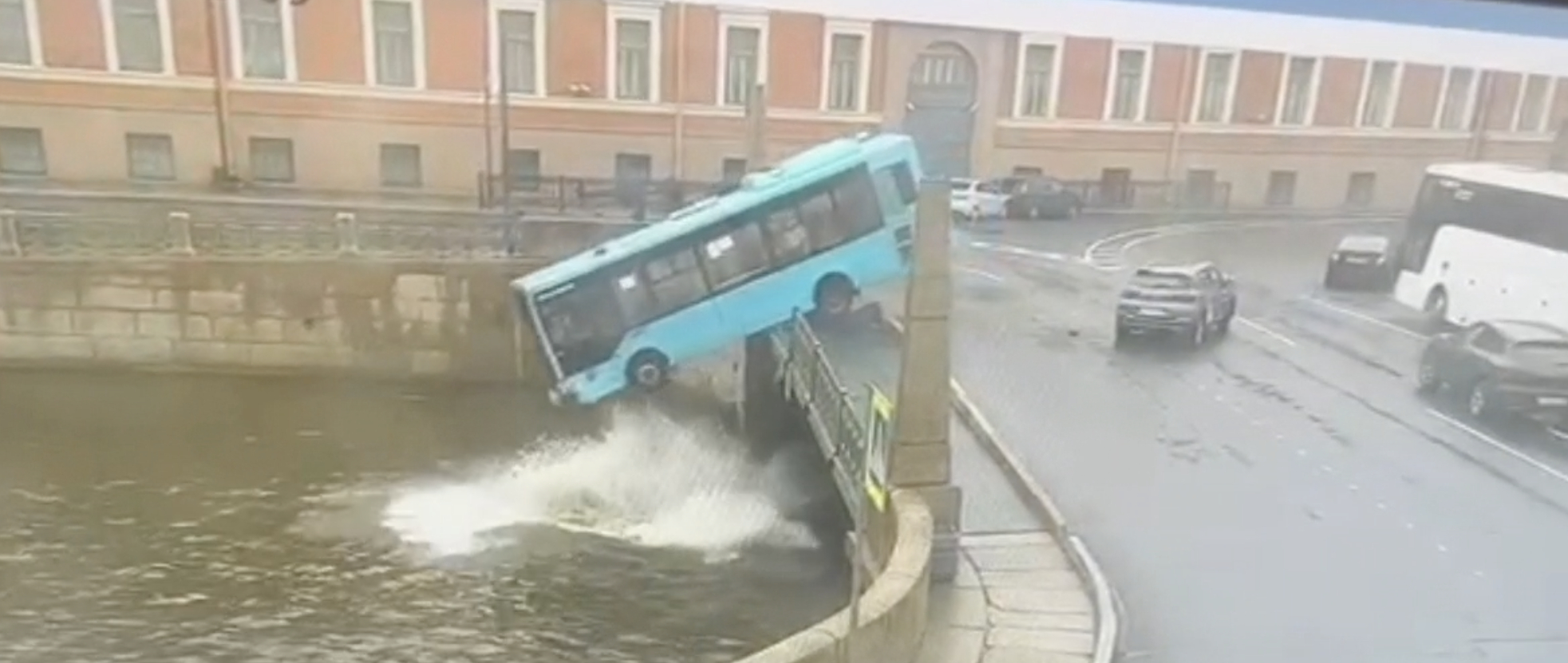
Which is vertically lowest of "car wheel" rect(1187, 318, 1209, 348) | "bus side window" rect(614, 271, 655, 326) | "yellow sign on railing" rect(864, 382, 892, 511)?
"yellow sign on railing" rect(864, 382, 892, 511)

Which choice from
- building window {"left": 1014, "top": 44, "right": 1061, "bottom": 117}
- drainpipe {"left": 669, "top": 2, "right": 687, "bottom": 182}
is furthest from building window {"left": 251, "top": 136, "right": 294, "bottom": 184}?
building window {"left": 1014, "top": 44, "right": 1061, "bottom": 117}

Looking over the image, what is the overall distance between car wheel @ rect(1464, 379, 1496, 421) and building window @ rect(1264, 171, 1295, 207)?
0.56 meters

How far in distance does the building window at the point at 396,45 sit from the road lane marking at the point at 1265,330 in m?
2.03

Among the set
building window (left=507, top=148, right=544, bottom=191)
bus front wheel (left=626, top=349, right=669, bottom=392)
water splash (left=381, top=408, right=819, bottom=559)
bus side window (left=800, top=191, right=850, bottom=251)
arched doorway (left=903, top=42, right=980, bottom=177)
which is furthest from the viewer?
water splash (left=381, top=408, right=819, bottom=559)

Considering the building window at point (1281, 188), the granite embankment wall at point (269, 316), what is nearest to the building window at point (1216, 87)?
the building window at point (1281, 188)

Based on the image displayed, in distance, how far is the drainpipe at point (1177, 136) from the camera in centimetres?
201

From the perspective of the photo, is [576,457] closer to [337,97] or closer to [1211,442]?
[337,97]

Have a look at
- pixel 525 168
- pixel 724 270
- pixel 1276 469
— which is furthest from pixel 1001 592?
pixel 525 168

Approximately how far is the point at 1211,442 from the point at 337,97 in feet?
7.83

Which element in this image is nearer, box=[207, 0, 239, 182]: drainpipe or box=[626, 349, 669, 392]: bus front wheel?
box=[207, 0, 239, 182]: drainpipe

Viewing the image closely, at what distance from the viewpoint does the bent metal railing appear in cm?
311

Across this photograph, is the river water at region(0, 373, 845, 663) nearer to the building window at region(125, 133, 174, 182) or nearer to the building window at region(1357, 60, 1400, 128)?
the building window at region(125, 133, 174, 182)

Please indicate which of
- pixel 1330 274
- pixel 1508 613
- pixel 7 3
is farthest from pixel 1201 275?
pixel 7 3

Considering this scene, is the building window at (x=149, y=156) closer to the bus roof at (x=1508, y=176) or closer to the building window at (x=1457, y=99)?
the building window at (x=1457, y=99)
